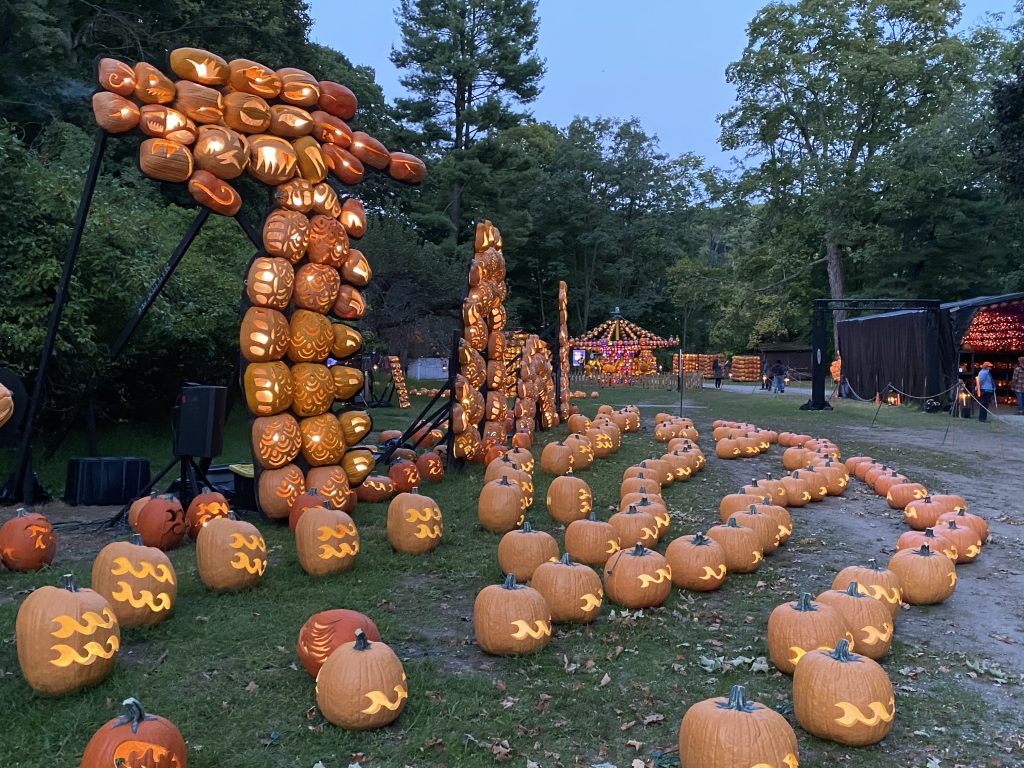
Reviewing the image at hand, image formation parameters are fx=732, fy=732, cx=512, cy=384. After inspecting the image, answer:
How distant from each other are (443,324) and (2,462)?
2065cm

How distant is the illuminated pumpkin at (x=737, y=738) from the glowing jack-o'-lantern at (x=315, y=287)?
5940 mm

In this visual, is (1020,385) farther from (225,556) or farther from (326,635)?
(326,635)

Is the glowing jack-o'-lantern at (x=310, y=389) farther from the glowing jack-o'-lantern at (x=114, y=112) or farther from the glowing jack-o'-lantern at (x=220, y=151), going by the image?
the glowing jack-o'-lantern at (x=114, y=112)

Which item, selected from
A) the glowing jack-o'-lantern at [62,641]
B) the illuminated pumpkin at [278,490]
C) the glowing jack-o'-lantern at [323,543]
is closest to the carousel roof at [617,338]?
the illuminated pumpkin at [278,490]

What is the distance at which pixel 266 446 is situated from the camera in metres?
7.35

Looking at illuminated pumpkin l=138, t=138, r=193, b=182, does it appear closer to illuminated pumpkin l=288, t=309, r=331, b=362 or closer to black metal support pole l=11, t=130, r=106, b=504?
black metal support pole l=11, t=130, r=106, b=504

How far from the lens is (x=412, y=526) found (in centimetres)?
650

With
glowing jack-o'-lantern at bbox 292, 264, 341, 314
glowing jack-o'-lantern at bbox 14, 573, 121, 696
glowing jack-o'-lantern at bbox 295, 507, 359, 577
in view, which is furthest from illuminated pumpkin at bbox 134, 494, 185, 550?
glowing jack-o'-lantern at bbox 14, 573, 121, 696

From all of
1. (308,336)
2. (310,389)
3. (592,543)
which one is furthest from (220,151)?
(592,543)

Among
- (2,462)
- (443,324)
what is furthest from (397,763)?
(443,324)

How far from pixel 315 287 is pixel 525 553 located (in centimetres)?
382

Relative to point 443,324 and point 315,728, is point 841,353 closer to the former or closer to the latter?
point 443,324

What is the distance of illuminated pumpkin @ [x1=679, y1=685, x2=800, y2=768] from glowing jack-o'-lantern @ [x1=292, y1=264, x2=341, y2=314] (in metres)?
5.94

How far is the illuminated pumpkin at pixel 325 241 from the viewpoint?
308 inches
